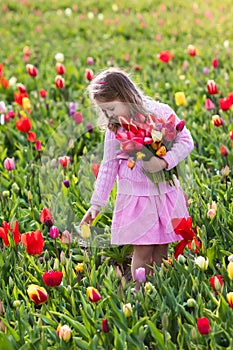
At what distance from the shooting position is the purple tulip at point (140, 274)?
2.77 m

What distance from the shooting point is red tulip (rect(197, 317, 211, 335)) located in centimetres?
229

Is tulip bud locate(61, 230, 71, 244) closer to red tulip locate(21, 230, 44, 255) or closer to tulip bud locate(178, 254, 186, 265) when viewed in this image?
red tulip locate(21, 230, 44, 255)

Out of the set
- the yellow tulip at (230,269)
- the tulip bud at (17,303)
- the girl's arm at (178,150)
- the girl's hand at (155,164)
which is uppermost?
the girl's arm at (178,150)

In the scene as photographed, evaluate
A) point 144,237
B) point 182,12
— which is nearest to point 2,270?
point 144,237

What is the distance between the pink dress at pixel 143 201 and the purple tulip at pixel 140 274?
0.18 meters

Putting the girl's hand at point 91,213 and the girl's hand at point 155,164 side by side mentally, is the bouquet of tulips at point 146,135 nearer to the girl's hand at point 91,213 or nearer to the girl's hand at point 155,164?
the girl's hand at point 155,164

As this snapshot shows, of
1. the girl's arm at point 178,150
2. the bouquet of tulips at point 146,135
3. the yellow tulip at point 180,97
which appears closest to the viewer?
the bouquet of tulips at point 146,135

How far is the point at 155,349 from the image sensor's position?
2.55m

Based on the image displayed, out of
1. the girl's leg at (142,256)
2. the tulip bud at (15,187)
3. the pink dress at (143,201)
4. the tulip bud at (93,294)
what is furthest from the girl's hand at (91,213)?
the tulip bud at (15,187)

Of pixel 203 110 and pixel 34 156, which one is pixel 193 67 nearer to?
pixel 203 110

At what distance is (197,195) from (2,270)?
1.06 meters

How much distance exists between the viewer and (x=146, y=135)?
2727mm

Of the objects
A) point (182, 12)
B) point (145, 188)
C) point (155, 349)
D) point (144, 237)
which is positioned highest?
point (182, 12)

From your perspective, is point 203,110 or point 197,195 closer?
point 197,195
